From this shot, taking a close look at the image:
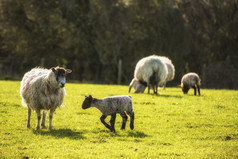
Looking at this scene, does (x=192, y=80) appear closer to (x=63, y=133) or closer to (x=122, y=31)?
(x=63, y=133)

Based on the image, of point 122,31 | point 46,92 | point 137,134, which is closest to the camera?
point 137,134

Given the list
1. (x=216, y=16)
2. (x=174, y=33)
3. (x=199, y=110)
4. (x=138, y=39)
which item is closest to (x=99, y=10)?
(x=138, y=39)

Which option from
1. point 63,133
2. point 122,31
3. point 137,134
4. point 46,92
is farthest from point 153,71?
point 122,31

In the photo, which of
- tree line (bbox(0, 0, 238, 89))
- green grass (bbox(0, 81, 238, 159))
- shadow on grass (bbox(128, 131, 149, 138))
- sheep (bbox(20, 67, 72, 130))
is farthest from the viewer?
tree line (bbox(0, 0, 238, 89))

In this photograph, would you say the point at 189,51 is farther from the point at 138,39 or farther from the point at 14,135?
the point at 14,135

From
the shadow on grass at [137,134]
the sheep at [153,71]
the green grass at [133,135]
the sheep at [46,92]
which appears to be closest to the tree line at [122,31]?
the sheep at [153,71]

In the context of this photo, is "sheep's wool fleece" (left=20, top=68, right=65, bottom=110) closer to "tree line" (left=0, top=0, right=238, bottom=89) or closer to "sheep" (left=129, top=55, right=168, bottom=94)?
"sheep" (left=129, top=55, right=168, bottom=94)

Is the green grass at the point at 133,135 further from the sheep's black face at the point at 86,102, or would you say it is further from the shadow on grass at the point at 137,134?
the sheep's black face at the point at 86,102

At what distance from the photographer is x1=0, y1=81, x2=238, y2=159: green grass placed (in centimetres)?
743

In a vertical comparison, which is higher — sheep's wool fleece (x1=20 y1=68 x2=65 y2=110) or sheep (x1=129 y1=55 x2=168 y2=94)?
sheep (x1=129 y1=55 x2=168 y2=94)

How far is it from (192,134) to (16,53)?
2720 cm

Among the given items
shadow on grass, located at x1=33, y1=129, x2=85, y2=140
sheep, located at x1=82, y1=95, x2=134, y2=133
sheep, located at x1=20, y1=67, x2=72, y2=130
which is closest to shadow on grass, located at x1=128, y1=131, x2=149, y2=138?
sheep, located at x1=82, y1=95, x2=134, y2=133

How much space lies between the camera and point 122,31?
3256 cm

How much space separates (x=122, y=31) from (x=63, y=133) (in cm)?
2413
